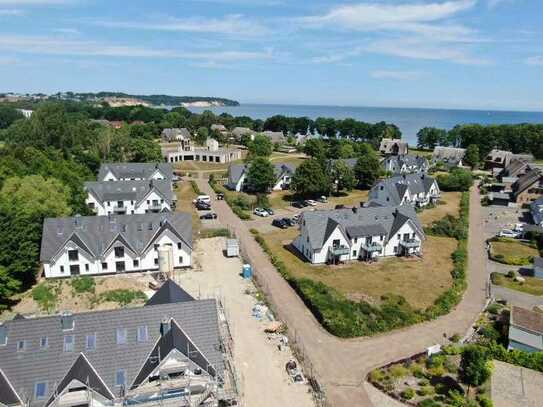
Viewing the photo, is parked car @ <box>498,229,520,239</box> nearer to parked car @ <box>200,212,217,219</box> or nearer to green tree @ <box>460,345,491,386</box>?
green tree @ <box>460,345,491,386</box>

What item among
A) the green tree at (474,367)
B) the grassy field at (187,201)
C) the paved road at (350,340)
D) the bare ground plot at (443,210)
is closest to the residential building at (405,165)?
the bare ground plot at (443,210)

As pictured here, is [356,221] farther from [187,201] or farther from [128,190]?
[128,190]

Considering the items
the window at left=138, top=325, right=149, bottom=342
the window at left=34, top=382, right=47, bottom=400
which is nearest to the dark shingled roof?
the window at left=138, top=325, right=149, bottom=342

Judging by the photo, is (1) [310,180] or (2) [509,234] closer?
(2) [509,234]

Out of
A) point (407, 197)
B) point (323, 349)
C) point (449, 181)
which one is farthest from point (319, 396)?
point (449, 181)

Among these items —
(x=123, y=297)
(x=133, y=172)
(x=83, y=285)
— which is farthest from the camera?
(x=133, y=172)

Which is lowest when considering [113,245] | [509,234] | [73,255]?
[509,234]

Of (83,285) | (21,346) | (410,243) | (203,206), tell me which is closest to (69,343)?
(21,346)

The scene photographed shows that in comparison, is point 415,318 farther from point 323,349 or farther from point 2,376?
point 2,376
